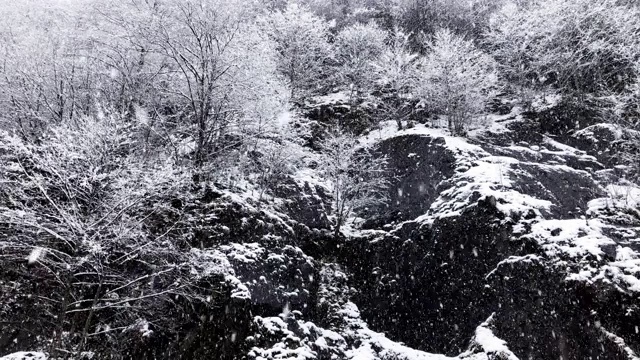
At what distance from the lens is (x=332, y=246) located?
13773 mm

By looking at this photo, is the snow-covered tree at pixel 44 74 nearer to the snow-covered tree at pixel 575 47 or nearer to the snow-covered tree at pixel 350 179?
the snow-covered tree at pixel 350 179

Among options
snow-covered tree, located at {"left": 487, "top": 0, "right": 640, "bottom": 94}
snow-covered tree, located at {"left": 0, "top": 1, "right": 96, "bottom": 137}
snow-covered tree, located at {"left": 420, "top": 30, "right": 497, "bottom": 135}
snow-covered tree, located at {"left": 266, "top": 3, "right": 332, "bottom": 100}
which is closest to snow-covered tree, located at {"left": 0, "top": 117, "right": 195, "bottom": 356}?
snow-covered tree, located at {"left": 0, "top": 1, "right": 96, "bottom": 137}

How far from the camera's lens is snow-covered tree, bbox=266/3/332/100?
21672 millimetres

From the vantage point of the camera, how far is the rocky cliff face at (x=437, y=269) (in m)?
8.86

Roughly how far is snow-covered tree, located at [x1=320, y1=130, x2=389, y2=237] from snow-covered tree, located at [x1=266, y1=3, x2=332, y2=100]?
6133mm

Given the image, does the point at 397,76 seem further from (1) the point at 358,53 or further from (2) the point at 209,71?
(2) the point at 209,71

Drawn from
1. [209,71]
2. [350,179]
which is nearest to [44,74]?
[209,71]

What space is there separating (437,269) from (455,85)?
9341mm

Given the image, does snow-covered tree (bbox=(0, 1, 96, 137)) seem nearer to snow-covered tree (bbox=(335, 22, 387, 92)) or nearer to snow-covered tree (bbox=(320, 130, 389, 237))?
snow-covered tree (bbox=(320, 130, 389, 237))

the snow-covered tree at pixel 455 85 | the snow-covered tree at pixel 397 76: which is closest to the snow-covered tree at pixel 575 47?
the snow-covered tree at pixel 455 85

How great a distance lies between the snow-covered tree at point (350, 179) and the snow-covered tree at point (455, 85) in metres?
3.93

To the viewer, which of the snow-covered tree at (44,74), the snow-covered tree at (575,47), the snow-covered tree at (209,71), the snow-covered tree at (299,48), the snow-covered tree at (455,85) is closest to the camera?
the snow-covered tree at (209,71)

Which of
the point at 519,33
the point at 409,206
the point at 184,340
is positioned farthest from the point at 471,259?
the point at 519,33

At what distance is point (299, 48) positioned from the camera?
2211cm
